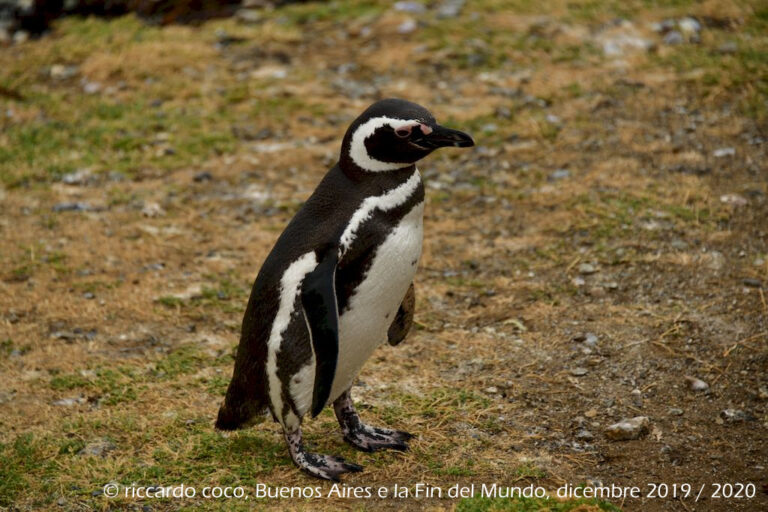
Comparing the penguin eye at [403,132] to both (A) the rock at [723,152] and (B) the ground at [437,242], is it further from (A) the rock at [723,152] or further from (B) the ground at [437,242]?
(A) the rock at [723,152]

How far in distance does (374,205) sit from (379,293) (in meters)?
0.36

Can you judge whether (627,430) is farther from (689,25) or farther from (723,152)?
(689,25)

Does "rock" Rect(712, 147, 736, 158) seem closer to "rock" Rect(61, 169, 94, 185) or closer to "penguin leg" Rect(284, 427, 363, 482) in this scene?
"penguin leg" Rect(284, 427, 363, 482)

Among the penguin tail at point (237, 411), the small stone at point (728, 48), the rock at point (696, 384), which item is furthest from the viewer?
the small stone at point (728, 48)

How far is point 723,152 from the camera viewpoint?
672 centimetres

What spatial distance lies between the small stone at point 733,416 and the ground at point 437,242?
0.02 meters

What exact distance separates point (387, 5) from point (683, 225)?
16.2 feet

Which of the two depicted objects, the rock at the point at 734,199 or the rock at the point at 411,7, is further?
the rock at the point at 411,7

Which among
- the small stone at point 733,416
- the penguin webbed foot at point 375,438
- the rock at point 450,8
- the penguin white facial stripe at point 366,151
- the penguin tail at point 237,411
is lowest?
the small stone at point 733,416

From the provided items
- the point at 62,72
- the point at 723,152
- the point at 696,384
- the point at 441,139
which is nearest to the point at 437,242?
the point at 696,384

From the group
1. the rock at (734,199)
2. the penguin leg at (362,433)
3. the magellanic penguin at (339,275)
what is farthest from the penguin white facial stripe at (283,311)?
the rock at (734,199)

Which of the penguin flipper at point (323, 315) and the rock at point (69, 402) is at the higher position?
the penguin flipper at point (323, 315)

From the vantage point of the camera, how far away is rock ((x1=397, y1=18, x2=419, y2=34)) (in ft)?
30.1

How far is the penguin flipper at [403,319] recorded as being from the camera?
4125 mm
